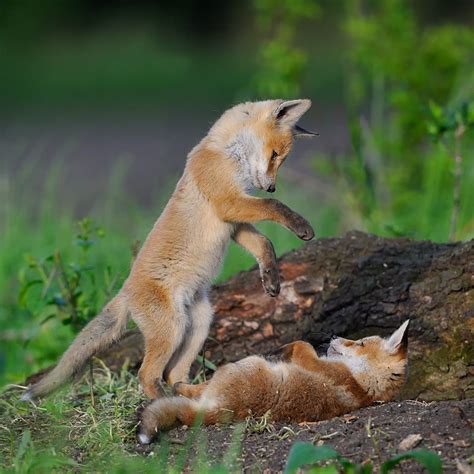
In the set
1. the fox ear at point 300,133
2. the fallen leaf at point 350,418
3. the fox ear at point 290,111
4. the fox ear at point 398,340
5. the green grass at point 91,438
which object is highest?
the fox ear at point 290,111

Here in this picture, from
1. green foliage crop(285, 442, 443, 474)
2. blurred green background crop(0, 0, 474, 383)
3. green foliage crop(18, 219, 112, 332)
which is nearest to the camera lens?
green foliage crop(285, 442, 443, 474)

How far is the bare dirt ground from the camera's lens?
485 cm

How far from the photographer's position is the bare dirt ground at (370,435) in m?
4.85

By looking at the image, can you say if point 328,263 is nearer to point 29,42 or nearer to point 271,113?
point 271,113

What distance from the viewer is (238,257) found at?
9359 millimetres

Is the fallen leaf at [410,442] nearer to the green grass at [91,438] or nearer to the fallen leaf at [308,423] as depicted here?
the fallen leaf at [308,423]

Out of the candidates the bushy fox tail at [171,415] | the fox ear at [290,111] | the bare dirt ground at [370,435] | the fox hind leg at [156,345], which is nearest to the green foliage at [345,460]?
the bare dirt ground at [370,435]

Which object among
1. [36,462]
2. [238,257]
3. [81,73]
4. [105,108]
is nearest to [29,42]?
[81,73]

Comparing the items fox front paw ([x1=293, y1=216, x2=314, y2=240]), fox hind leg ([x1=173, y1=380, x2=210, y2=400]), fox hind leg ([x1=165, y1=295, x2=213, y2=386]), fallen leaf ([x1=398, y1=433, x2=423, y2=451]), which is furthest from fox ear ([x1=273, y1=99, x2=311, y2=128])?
fallen leaf ([x1=398, y1=433, x2=423, y2=451])

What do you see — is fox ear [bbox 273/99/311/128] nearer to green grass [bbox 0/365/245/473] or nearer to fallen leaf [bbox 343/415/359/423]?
green grass [bbox 0/365/245/473]

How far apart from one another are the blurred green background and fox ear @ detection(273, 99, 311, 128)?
106cm

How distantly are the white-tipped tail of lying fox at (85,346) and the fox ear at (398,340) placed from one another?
1602 millimetres

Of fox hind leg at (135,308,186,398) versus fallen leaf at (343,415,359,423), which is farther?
fox hind leg at (135,308,186,398)

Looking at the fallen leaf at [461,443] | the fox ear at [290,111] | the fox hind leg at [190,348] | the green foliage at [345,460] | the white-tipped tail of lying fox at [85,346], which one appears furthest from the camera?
the fox ear at [290,111]
